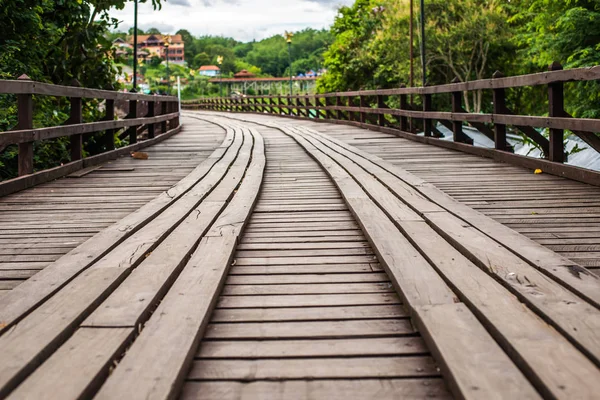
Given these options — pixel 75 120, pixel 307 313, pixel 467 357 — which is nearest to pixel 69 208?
pixel 75 120

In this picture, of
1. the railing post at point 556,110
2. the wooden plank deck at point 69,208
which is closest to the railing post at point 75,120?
the wooden plank deck at point 69,208

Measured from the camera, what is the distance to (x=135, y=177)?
246 inches

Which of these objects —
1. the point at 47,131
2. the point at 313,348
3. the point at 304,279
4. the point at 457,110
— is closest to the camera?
the point at 313,348

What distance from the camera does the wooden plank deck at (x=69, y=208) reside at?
3.17 meters

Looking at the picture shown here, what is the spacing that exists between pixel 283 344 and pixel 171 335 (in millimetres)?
332

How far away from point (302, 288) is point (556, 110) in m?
3.90

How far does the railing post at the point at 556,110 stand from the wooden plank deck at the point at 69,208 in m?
3.24

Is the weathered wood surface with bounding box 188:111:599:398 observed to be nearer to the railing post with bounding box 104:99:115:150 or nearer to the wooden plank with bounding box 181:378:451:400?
the wooden plank with bounding box 181:378:451:400

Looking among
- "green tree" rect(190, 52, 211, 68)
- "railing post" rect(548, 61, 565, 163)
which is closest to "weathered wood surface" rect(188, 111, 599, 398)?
"railing post" rect(548, 61, 565, 163)

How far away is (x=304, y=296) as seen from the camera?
2512 millimetres

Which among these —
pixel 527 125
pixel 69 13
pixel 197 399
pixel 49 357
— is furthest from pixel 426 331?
pixel 69 13

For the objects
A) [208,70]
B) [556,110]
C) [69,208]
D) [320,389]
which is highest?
[208,70]

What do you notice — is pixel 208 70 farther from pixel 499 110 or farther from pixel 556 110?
pixel 556 110

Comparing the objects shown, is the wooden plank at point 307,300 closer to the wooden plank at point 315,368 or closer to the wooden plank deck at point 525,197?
the wooden plank at point 315,368
